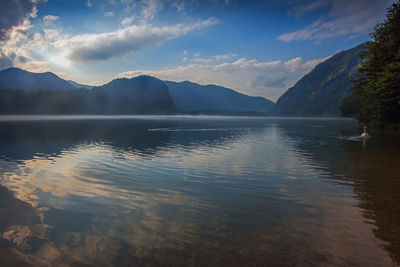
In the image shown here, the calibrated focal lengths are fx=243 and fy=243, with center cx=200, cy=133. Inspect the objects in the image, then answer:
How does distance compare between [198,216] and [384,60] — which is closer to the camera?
[198,216]

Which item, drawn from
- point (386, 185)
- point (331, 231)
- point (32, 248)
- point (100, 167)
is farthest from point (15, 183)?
point (386, 185)

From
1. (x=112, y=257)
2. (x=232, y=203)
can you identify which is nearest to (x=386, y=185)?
(x=232, y=203)

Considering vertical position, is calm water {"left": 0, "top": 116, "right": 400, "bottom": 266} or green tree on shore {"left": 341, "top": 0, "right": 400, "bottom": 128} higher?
green tree on shore {"left": 341, "top": 0, "right": 400, "bottom": 128}

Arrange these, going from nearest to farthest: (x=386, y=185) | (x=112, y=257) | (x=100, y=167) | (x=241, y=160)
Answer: (x=112, y=257) < (x=386, y=185) < (x=100, y=167) < (x=241, y=160)

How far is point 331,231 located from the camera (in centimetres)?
823

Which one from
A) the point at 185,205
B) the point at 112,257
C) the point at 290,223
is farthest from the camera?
the point at 185,205

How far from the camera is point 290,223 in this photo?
8.89 meters

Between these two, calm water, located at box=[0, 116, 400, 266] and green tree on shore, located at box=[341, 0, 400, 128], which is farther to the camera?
green tree on shore, located at box=[341, 0, 400, 128]

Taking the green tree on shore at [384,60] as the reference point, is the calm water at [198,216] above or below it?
below

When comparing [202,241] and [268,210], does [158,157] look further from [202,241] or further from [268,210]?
[202,241]

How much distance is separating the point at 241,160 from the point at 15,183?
1691 centimetres

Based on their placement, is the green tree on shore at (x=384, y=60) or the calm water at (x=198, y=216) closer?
the calm water at (x=198, y=216)

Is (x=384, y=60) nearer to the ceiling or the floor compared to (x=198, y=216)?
nearer to the ceiling

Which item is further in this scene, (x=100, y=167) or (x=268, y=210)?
(x=100, y=167)
